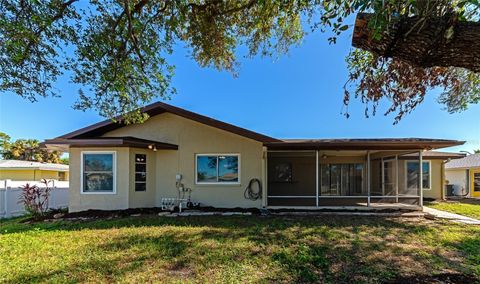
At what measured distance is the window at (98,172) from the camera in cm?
1014

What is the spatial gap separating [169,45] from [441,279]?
687 cm

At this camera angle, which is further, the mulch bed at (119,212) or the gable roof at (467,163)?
the gable roof at (467,163)

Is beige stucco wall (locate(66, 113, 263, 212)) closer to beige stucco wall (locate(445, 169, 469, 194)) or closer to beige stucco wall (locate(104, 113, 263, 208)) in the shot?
beige stucco wall (locate(104, 113, 263, 208))

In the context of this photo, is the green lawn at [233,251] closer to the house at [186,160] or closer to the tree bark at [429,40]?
the house at [186,160]

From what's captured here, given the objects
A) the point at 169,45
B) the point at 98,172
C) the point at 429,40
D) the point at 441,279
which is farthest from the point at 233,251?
the point at 98,172

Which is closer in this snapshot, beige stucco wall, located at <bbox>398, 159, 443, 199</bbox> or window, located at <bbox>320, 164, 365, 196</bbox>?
window, located at <bbox>320, 164, 365, 196</bbox>

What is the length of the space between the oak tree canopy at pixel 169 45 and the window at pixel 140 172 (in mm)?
2827

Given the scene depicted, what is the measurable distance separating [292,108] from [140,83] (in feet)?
50.5

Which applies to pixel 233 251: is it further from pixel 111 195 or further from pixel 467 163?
pixel 467 163

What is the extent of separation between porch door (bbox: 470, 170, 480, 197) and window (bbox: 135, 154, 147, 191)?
77.6 feet

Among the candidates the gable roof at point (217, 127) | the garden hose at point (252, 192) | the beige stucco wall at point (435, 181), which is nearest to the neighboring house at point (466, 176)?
the beige stucco wall at point (435, 181)

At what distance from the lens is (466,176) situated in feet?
77.3

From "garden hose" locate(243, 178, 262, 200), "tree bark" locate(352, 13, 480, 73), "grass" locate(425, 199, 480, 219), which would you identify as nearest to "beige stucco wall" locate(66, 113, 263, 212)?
"garden hose" locate(243, 178, 262, 200)

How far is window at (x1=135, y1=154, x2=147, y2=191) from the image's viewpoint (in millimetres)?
10531
